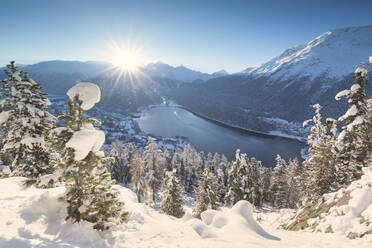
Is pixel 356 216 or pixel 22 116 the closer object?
pixel 356 216

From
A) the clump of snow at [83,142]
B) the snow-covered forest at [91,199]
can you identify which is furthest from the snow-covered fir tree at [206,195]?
the clump of snow at [83,142]

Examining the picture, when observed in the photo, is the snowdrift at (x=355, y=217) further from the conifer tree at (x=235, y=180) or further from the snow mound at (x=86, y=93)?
the conifer tree at (x=235, y=180)

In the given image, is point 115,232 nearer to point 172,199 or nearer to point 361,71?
point 172,199

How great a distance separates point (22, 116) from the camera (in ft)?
42.7

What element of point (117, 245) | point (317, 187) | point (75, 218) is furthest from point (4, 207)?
point (317, 187)

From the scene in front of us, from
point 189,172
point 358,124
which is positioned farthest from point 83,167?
point 189,172

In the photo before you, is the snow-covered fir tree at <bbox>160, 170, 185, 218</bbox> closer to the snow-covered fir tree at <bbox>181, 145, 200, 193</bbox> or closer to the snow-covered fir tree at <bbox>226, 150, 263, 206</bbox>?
the snow-covered fir tree at <bbox>226, 150, 263, 206</bbox>

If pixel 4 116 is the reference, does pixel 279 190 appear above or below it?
below

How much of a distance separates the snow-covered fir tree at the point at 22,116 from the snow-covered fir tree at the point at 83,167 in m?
6.30

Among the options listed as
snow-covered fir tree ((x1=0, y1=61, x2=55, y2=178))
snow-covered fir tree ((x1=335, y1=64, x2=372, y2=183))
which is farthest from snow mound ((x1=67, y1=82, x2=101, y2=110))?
snow-covered fir tree ((x1=335, y1=64, x2=372, y2=183))

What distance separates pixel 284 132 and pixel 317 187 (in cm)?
18064

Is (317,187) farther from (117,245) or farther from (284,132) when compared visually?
(284,132)

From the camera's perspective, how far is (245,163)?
2941cm

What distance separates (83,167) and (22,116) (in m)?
8.87
